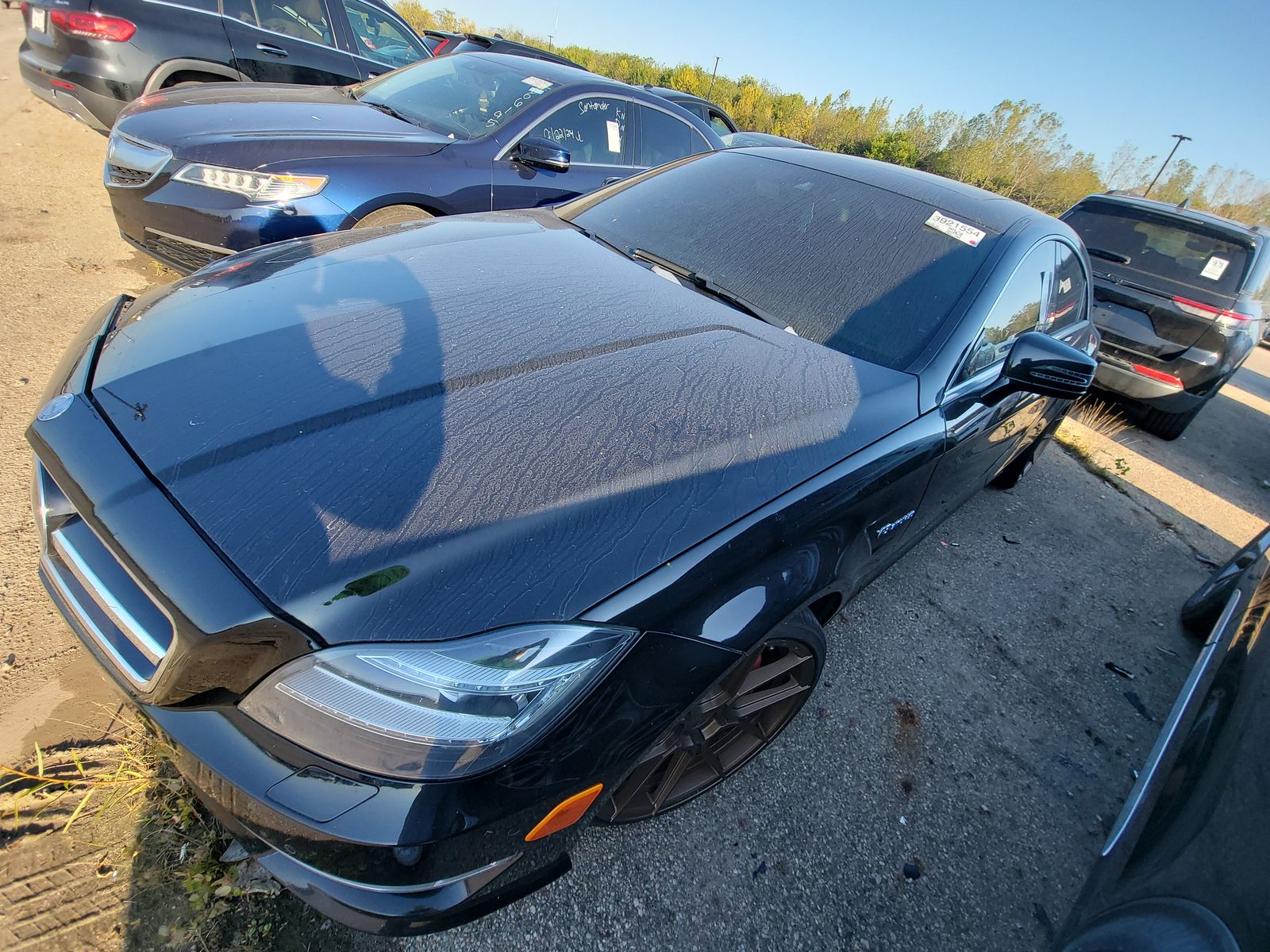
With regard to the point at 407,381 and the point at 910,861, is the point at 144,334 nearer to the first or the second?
the point at 407,381

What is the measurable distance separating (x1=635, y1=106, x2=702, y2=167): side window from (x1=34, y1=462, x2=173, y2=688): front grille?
412cm

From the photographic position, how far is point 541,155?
341 centimetres

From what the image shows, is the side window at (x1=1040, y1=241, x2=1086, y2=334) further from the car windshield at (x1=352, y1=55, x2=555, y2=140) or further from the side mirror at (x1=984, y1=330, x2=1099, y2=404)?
the car windshield at (x1=352, y1=55, x2=555, y2=140)

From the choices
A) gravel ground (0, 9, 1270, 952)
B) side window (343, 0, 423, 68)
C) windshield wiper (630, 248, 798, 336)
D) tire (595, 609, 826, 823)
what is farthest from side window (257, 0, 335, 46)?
tire (595, 609, 826, 823)

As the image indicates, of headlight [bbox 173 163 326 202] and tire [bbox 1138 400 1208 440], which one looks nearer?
headlight [bbox 173 163 326 202]

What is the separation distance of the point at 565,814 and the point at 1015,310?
87.4 inches

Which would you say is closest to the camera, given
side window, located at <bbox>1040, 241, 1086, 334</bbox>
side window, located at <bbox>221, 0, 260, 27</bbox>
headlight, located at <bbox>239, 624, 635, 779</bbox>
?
headlight, located at <bbox>239, 624, 635, 779</bbox>

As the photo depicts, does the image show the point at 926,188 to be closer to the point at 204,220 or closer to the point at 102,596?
the point at 102,596

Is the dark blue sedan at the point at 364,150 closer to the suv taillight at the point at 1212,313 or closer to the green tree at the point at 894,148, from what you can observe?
the suv taillight at the point at 1212,313

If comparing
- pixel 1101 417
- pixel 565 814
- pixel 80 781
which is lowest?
pixel 1101 417

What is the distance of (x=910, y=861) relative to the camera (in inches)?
69.2

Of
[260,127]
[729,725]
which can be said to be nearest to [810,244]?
[729,725]

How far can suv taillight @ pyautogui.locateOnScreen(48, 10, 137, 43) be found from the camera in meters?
4.32

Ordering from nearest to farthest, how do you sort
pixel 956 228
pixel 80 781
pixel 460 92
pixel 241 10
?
pixel 80 781 < pixel 956 228 < pixel 460 92 < pixel 241 10
